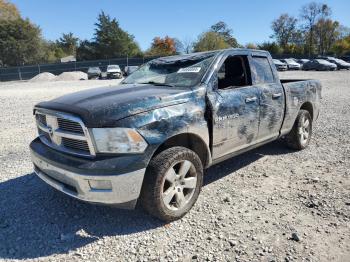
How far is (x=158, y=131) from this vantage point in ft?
10.7

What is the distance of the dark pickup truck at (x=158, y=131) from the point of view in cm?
309

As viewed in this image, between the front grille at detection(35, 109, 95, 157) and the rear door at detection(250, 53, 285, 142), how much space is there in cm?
259

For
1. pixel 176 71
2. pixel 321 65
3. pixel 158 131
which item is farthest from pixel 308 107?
pixel 321 65

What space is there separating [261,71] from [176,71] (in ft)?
4.76

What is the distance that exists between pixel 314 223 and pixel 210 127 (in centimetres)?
156

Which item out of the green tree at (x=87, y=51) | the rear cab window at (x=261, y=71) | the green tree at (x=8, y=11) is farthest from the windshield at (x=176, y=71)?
the green tree at (x=8, y=11)

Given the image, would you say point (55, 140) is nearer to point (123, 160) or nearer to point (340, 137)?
point (123, 160)

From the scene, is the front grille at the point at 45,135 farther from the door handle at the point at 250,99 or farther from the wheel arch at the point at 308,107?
the wheel arch at the point at 308,107

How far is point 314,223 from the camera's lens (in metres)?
3.47

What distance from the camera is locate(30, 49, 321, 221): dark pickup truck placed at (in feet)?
10.1

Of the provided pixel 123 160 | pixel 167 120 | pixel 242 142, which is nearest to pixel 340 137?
pixel 242 142

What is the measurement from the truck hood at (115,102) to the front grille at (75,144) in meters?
0.25

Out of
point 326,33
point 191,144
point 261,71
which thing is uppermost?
point 326,33

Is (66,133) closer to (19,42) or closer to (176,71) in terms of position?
(176,71)
